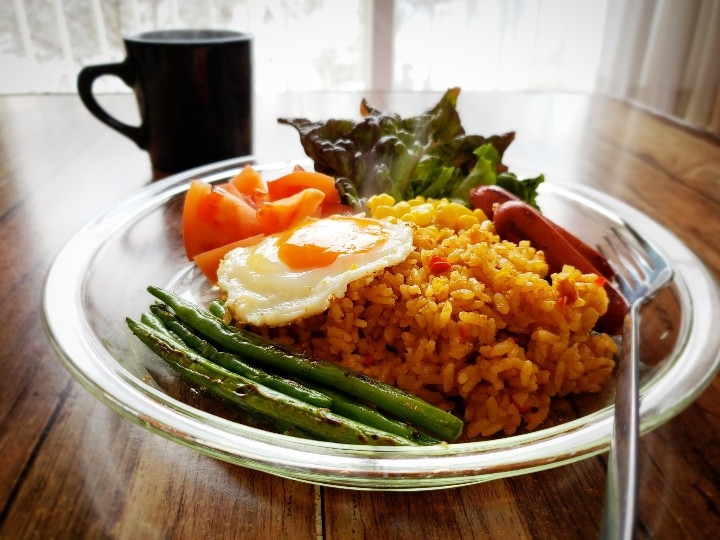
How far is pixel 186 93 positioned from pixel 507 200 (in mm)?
1248

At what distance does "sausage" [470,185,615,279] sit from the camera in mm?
1427

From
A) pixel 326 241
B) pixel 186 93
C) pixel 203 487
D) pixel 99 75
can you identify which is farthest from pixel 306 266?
pixel 99 75

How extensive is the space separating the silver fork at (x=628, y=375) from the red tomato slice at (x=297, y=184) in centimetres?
74

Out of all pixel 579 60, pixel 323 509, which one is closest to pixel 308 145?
pixel 323 509

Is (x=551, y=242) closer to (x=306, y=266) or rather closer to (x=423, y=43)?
(x=306, y=266)

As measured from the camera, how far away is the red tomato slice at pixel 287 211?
1528mm

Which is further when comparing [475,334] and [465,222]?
[465,222]

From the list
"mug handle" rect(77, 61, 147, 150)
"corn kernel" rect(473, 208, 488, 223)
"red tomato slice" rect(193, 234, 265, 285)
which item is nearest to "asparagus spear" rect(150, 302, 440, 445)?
"red tomato slice" rect(193, 234, 265, 285)

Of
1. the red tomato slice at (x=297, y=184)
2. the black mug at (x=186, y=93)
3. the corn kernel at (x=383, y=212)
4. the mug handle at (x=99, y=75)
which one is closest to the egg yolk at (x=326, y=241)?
the corn kernel at (x=383, y=212)

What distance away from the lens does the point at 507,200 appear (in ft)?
5.00

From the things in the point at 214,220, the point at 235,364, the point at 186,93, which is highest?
the point at 186,93

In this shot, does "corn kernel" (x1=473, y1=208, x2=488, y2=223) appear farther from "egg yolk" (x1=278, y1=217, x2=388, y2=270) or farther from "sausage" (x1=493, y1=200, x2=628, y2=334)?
"egg yolk" (x1=278, y1=217, x2=388, y2=270)

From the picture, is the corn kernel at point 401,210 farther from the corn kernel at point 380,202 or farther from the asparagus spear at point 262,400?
the asparagus spear at point 262,400

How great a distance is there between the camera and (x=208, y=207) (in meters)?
1.56
